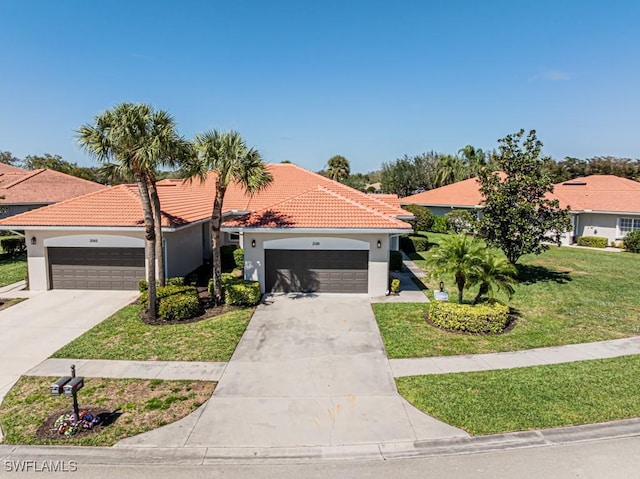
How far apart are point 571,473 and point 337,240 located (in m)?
11.5

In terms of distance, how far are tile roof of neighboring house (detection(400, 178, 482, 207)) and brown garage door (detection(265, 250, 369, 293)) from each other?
75.5 ft

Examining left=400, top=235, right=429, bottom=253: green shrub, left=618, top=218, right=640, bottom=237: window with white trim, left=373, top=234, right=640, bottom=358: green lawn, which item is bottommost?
→ left=373, top=234, right=640, bottom=358: green lawn

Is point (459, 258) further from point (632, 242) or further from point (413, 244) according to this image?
point (632, 242)

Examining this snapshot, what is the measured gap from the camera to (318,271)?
17672 mm

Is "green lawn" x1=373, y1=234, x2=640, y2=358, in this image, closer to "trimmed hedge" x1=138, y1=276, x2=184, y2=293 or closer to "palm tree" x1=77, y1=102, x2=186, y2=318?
"trimmed hedge" x1=138, y1=276, x2=184, y2=293

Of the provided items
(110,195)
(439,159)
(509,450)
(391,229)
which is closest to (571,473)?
(509,450)

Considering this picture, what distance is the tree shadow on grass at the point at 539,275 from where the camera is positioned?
2003 centimetres

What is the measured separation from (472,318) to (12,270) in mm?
22952

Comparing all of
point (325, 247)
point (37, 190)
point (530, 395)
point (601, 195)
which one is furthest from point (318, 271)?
point (37, 190)

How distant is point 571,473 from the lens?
6832mm

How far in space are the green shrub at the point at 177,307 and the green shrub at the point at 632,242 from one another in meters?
29.6

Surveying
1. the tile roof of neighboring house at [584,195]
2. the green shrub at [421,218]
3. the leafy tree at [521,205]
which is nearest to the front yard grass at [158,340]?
the leafy tree at [521,205]

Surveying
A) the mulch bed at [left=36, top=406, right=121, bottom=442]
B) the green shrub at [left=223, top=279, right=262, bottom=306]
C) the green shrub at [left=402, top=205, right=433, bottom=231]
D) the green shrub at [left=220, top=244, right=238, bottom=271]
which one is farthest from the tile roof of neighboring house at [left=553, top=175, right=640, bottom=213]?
the mulch bed at [left=36, top=406, right=121, bottom=442]

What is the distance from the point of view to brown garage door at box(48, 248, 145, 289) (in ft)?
59.1
